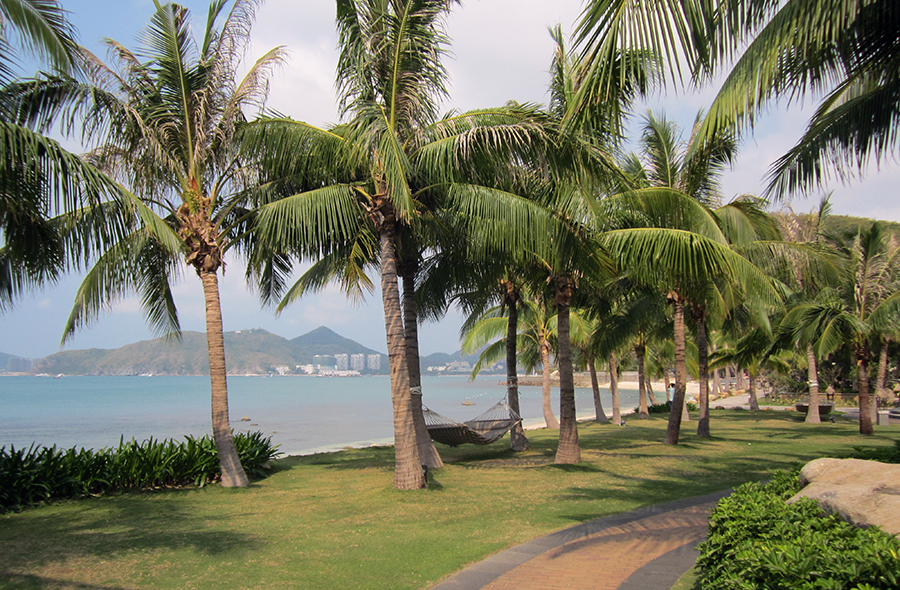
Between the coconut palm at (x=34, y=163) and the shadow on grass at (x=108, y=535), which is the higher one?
the coconut palm at (x=34, y=163)

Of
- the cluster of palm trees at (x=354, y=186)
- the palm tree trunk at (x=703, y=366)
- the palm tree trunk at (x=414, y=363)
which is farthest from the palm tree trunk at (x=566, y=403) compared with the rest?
the palm tree trunk at (x=703, y=366)

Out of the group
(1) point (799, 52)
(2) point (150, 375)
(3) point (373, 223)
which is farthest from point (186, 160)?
(2) point (150, 375)

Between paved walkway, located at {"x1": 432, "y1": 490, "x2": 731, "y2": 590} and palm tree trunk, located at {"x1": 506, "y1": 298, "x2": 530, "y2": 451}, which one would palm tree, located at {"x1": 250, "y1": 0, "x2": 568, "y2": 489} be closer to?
paved walkway, located at {"x1": 432, "y1": 490, "x2": 731, "y2": 590}

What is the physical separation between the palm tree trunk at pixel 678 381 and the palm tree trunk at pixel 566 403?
351 centimetres

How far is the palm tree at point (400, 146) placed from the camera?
7930 mm

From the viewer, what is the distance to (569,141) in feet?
25.1

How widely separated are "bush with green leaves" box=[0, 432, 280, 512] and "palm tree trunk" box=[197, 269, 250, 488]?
1.04 ft

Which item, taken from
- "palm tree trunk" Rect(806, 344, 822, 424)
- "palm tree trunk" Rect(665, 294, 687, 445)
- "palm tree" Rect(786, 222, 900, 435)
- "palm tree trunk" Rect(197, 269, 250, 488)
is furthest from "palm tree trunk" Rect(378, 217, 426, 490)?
"palm tree trunk" Rect(806, 344, 822, 424)

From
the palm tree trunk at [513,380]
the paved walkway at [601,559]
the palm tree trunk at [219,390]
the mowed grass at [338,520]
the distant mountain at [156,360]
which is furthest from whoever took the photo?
the distant mountain at [156,360]

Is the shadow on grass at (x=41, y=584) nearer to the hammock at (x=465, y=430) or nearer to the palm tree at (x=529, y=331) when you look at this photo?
the hammock at (x=465, y=430)

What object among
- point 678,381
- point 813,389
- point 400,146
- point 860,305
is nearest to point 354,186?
point 400,146

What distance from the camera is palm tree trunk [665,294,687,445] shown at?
513 inches

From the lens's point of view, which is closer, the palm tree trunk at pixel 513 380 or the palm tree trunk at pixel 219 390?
the palm tree trunk at pixel 219 390

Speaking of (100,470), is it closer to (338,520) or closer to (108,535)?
(108,535)
